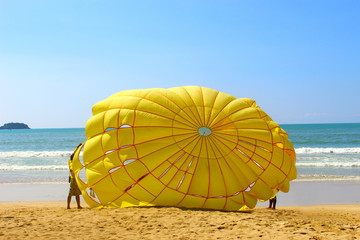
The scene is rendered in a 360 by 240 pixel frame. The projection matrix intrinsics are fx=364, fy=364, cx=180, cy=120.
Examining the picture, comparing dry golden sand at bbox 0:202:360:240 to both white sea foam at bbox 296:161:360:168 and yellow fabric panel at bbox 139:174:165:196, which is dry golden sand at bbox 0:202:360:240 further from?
white sea foam at bbox 296:161:360:168

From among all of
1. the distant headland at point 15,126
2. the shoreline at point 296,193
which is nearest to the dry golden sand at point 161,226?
the shoreline at point 296,193

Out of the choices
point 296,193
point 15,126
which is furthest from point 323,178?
point 15,126

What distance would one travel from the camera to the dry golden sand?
5.46m

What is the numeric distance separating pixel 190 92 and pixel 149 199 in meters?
2.49

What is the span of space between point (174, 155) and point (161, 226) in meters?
1.84

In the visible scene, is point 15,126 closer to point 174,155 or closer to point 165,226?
point 174,155

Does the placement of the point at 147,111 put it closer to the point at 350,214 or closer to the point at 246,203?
the point at 246,203

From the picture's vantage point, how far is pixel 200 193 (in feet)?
24.8

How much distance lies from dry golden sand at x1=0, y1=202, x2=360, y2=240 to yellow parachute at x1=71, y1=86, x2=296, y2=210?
1.56 ft

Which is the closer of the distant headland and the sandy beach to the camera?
the sandy beach

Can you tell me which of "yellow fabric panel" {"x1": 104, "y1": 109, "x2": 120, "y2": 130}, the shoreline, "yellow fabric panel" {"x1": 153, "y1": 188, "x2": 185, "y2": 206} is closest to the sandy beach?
"yellow fabric panel" {"x1": 153, "y1": 188, "x2": 185, "y2": 206}

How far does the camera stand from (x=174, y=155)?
753 cm

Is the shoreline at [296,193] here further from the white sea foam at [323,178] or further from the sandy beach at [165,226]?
the sandy beach at [165,226]

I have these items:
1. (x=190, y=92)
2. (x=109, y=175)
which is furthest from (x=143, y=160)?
(x=190, y=92)
